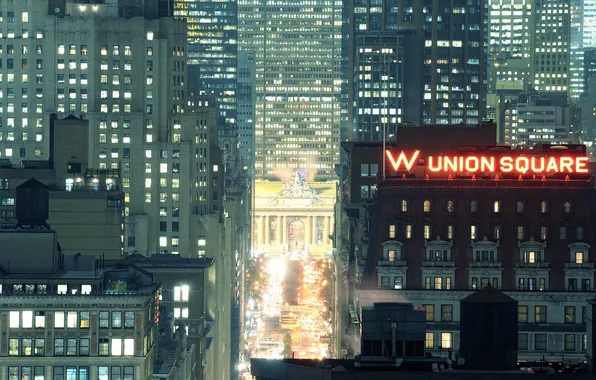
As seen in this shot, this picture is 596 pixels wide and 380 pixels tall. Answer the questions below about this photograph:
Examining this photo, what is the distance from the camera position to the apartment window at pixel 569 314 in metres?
143

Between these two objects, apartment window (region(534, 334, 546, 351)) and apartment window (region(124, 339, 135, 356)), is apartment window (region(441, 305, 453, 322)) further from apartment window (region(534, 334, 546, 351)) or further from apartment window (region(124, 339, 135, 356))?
apartment window (region(124, 339, 135, 356))

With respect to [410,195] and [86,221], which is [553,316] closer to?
[410,195]

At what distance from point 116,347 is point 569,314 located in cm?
3305

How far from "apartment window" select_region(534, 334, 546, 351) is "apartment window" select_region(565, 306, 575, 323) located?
8.55 feet

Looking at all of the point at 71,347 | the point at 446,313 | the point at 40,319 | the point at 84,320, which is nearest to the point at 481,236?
the point at 446,313

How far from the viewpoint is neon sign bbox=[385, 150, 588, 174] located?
486 ft

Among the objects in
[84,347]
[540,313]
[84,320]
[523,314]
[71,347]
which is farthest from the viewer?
[84,320]

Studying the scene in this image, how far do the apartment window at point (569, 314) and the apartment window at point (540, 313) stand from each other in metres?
1.60

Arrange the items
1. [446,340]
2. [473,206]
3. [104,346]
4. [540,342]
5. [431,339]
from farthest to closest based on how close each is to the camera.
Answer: [473,206], [104,346], [431,339], [446,340], [540,342]

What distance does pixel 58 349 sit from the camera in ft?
472

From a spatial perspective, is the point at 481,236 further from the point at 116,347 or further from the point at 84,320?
the point at 84,320

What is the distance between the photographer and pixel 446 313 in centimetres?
14325

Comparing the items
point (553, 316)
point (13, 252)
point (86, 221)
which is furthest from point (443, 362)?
point (86, 221)

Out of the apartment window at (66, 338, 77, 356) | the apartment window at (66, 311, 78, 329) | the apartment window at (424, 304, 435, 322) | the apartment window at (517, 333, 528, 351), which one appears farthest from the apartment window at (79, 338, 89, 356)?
the apartment window at (517, 333, 528, 351)
